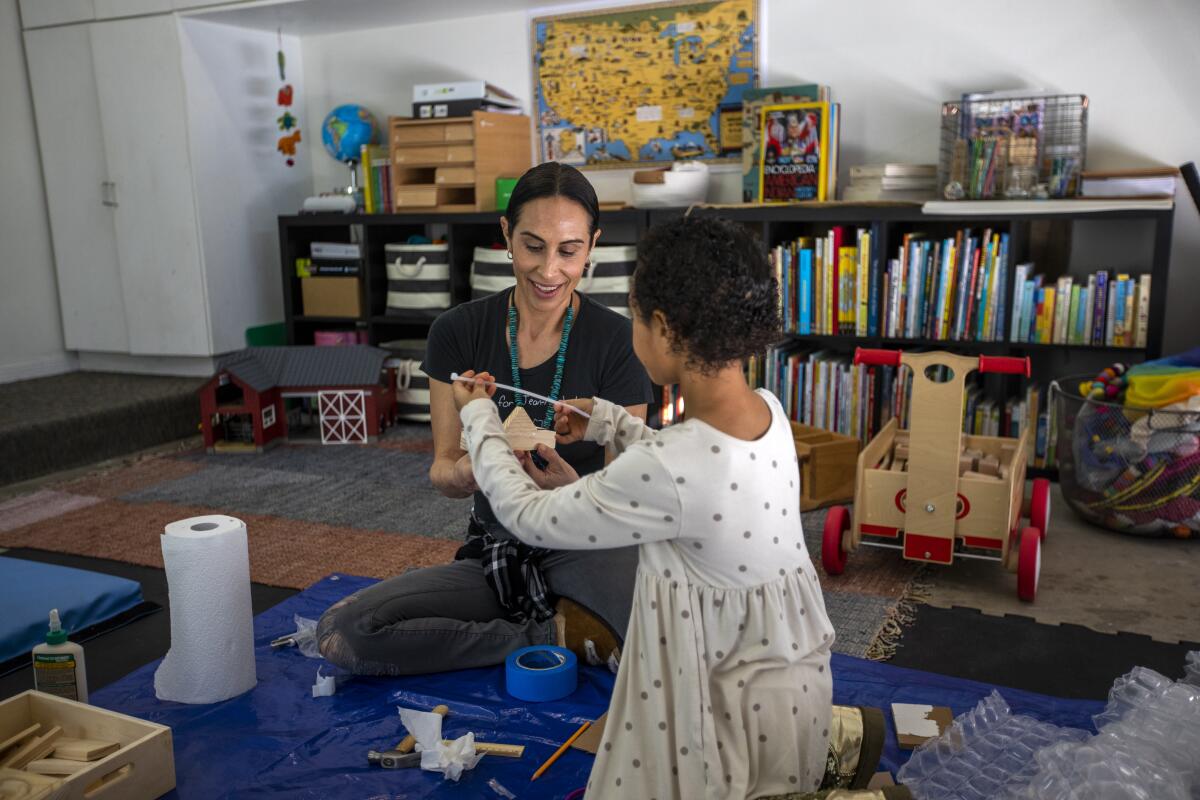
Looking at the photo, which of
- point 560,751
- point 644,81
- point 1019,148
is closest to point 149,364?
point 644,81

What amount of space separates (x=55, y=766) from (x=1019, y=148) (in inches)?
124

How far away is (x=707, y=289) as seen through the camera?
126 cm

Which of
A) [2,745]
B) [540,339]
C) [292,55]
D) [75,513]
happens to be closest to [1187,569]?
[540,339]

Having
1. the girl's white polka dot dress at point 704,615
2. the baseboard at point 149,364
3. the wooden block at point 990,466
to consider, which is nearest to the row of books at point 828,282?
the wooden block at point 990,466

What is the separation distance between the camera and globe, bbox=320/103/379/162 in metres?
4.54

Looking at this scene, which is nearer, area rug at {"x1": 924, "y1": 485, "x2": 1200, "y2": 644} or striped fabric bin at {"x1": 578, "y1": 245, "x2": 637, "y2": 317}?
area rug at {"x1": 924, "y1": 485, "x2": 1200, "y2": 644}

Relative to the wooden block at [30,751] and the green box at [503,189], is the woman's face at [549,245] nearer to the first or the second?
the wooden block at [30,751]

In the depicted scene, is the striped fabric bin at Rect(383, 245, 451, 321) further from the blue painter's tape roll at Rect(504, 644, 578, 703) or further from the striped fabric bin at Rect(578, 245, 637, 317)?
the blue painter's tape roll at Rect(504, 644, 578, 703)

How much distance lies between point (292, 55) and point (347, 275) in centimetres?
123

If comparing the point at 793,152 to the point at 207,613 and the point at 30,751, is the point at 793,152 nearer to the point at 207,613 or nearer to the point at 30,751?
the point at 207,613

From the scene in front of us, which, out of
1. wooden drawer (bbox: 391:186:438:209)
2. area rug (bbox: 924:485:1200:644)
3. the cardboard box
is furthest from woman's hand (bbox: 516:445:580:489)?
the cardboard box

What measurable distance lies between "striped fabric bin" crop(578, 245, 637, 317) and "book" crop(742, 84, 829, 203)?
512 millimetres

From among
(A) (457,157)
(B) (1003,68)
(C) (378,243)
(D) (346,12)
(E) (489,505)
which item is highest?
(D) (346,12)

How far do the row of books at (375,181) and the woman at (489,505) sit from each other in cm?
268
